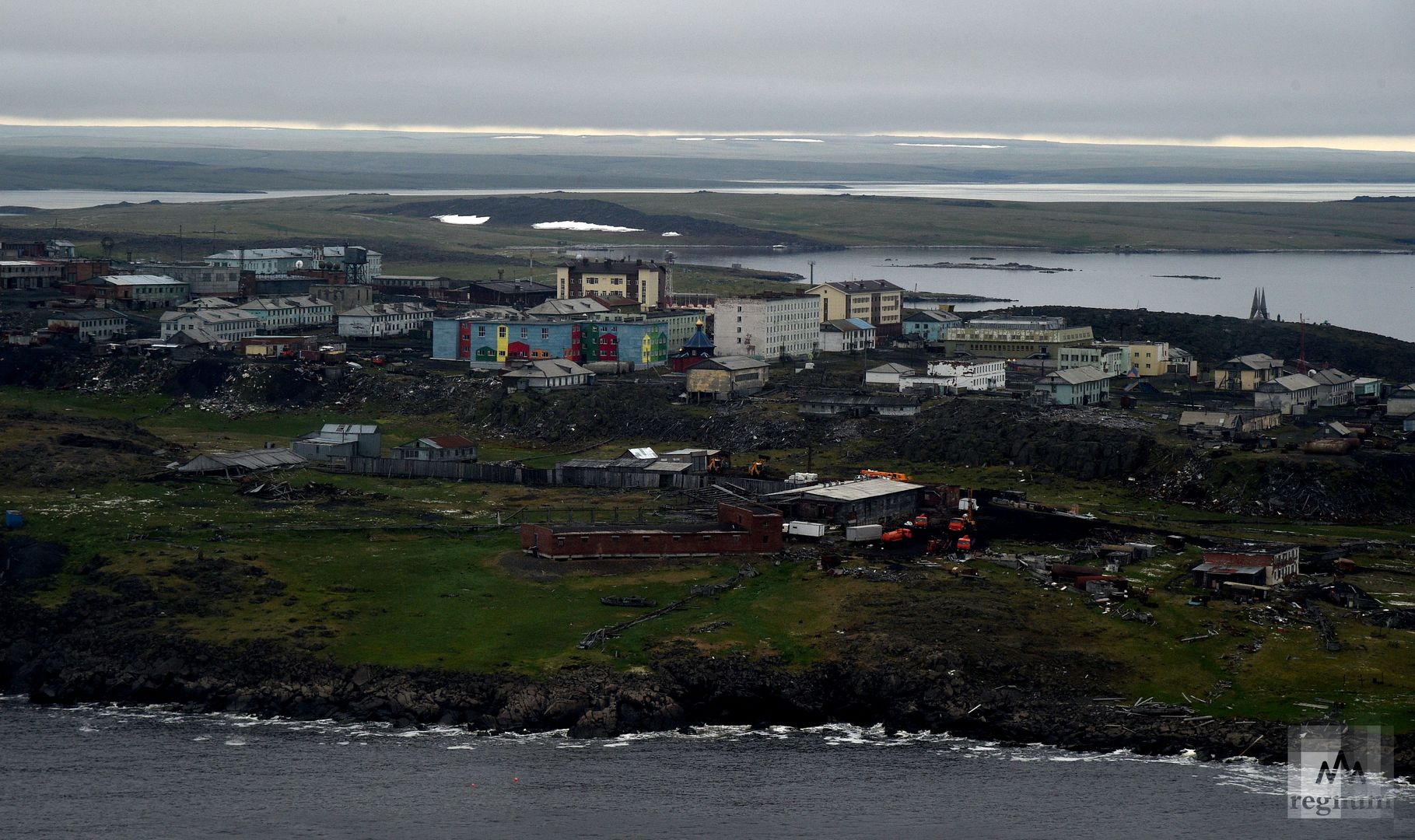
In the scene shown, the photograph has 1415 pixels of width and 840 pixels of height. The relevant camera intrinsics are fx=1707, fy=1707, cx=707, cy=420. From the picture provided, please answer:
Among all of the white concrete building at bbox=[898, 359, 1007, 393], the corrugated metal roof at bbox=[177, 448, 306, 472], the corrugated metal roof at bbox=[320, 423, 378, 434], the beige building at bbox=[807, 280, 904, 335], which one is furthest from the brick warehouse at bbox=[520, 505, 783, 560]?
the beige building at bbox=[807, 280, 904, 335]

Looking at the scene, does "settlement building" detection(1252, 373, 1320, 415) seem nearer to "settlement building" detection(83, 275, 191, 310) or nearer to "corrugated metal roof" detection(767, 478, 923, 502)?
"corrugated metal roof" detection(767, 478, 923, 502)

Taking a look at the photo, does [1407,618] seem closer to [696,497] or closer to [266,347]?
[696,497]

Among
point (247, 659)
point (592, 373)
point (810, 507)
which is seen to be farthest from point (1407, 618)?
point (592, 373)

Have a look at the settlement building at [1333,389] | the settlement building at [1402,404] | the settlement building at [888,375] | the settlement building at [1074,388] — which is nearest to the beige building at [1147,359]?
the settlement building at [1333,389]


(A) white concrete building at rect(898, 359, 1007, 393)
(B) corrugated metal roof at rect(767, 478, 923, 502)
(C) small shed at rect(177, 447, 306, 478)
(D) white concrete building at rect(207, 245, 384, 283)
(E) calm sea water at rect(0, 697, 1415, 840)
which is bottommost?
(E) calm sea water at rect(0, 697, 1415, 840)

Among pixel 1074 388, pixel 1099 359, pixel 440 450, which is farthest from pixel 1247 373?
pixel 440 450

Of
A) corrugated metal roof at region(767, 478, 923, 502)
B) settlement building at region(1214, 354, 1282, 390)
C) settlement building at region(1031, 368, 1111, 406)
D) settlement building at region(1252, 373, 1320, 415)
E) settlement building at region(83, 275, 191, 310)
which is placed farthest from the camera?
settlement building at region(83, 275, 191, 310)
